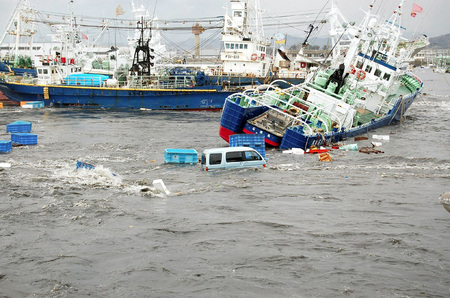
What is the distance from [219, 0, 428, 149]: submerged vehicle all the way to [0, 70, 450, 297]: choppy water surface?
320 centimetres

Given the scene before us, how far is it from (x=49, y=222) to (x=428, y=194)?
45.0 feet

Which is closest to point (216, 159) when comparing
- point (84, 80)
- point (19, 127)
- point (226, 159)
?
point (226, 159)

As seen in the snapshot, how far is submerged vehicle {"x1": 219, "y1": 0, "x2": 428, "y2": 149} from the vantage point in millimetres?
27047

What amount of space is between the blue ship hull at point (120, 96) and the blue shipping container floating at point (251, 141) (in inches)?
1087

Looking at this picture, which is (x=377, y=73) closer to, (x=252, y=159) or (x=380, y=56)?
(x=380, y=56)

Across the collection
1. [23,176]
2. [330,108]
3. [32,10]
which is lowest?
[23,176]

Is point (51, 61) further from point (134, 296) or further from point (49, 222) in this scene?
point (134, 296)

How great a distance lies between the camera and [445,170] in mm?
22375

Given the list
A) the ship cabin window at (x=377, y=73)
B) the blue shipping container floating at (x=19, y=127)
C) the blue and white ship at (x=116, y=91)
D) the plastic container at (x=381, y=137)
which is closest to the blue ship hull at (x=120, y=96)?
the blue and white ship at (x=116, y=91)

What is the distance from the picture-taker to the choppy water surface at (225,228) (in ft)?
33.7

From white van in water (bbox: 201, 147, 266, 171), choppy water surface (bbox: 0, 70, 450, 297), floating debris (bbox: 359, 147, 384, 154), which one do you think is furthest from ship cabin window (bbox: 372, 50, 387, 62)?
white van in water (bbox: 201, 147, 266, 171)

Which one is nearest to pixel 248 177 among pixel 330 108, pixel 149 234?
pixel 149 234

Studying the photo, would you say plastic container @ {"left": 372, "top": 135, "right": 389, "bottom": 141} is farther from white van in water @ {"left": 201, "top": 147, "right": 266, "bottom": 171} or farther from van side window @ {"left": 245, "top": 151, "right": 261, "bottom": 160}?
white van in water @ {"left": 201, "top": 147, "right": 266, "bottom": 171}

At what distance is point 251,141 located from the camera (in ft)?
76.7
